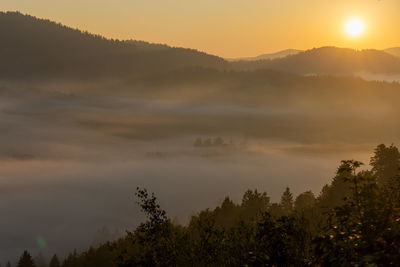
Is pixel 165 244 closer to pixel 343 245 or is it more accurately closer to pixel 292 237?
pixel 292 237

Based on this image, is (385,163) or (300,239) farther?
(385,163)

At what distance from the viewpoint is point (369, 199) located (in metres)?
12.1

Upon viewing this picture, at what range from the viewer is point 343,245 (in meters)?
10.8

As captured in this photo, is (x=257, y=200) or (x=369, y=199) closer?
(x=369, y=199)

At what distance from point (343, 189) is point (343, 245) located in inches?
2438

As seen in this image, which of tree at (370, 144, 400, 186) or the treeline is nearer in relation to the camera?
the treeline

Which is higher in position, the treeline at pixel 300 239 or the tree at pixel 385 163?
the tree at pixel 385 163

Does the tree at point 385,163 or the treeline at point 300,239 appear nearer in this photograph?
the treeline at point 300,239

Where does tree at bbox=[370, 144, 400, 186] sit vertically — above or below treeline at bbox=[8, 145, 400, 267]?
above

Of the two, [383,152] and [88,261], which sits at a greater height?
[383,152]

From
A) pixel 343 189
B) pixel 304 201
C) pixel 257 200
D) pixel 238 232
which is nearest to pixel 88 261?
pixel 257 200

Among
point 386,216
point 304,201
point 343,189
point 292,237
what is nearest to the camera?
point 386,216

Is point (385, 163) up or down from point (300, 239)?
up

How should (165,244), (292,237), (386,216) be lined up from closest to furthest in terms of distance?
1. (386,216)
2. (292,237)
3. (165,244)
